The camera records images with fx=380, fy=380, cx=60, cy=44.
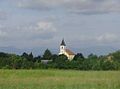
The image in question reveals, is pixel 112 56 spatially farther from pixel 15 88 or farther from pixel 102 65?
pixel 15 88

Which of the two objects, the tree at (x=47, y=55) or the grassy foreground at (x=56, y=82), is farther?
the tree at (x=47, y=55)

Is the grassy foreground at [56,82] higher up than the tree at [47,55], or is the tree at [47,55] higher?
the tree at [47,55]

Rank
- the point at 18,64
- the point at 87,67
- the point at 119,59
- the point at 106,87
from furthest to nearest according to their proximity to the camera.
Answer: the point at 119,59 → the point at 87,67 → the point at 18,64 → the point at 106,87

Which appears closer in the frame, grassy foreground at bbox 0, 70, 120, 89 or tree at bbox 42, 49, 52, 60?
grassy foreground at bbox 0, 70, 120, 89

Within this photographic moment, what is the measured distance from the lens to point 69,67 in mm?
61344

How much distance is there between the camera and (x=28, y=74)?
121ft

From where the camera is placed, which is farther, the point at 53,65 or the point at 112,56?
the point at 112,56

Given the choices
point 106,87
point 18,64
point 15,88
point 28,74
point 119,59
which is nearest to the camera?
point 15,88

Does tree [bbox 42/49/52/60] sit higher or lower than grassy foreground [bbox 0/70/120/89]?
higher

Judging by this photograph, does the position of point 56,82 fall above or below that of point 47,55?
below

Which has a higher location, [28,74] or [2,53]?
[2,53]

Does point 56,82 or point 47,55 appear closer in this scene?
point 56,82

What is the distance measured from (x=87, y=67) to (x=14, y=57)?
1179cm

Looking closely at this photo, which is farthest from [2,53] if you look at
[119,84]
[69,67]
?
[119,84]
